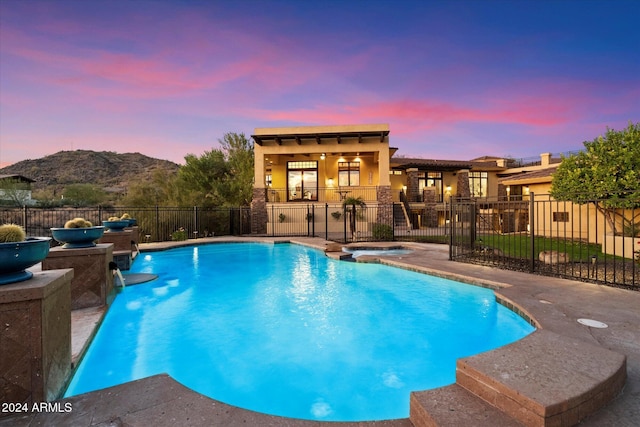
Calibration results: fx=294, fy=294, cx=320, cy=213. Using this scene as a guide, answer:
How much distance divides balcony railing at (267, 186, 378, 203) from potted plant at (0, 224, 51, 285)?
18130 millimetres

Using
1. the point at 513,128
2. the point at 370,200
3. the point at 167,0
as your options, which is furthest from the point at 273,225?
the point at 513,128

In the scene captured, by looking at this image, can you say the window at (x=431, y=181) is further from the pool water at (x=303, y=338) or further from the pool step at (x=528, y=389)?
the pool step at (x=528, y=389)

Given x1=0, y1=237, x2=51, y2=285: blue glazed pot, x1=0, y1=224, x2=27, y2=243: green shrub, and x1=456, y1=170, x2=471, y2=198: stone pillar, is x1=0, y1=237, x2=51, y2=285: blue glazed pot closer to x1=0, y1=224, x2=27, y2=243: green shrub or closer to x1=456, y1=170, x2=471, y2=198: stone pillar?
x1=0, y1=224, x2=27, y2=243: green shrub

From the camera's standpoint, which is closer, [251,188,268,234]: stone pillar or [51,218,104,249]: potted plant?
[51,218,104,249]: potted plant

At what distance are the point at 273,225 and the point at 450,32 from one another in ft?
46.9

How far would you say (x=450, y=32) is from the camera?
14.0 m

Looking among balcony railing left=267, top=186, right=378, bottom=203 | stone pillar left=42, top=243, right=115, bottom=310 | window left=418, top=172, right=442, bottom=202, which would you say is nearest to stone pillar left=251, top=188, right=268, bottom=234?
balcony railing left=267, top=186, right=378, bottom=203

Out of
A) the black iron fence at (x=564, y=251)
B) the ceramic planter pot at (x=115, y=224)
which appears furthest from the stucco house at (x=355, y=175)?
the ceramic planter pot at (x=115, y=224)

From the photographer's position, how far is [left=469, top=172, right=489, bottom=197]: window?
28797 mm

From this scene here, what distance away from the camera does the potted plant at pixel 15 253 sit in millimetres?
2143

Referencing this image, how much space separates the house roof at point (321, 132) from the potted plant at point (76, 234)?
562 inches

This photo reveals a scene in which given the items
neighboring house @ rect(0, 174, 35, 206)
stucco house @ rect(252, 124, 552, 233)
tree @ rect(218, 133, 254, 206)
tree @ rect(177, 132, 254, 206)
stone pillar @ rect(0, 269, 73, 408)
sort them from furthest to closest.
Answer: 1. neighboring house @ rect(0, 174, 35, 206)
2. tree @ rect(218, 133, 254, 206)
3. tree @ rect(177, 132, 254, 206)
4. stucco house @ rect(252, 124, 552, 233)
5. stone pillar @ rect(0, 269, 73, 408)

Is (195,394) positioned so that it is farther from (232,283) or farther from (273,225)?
(273,225)

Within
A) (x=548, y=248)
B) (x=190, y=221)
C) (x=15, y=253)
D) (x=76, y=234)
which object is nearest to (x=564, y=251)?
(x=548, y=248)
